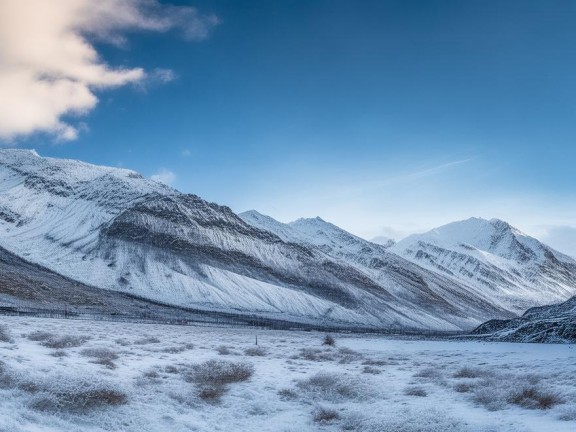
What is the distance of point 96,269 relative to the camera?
162750 mm

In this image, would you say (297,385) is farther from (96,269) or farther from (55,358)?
(96,269)

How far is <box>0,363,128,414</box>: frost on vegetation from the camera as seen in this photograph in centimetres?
1260

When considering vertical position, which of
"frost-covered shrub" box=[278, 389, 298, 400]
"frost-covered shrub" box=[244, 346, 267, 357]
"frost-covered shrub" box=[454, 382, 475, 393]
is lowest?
"frost-covered shrub" box=[244, 346, 267, 357]

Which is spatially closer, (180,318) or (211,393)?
(211,393)

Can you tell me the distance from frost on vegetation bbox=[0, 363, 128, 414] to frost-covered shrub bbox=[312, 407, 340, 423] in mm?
6001

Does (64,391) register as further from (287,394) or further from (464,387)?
(464,387)

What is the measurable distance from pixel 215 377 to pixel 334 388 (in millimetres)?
5061

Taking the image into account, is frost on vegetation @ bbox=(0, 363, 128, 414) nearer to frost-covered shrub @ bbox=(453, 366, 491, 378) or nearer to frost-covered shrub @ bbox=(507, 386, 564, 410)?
frost-covered shrub @ bbox=(507, 386, 564, 410)

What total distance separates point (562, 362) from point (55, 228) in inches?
8025

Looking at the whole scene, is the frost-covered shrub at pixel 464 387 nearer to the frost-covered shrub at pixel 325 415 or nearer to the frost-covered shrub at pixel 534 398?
the frost-covered shrub at pixel 534 398

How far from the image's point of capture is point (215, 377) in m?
19.0

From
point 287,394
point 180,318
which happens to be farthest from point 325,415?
point 180,318

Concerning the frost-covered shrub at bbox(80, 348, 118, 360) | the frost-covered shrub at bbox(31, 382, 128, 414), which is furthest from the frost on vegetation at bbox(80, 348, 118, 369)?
the frost-covered shrub at bbox(31, 382, 128, 414)

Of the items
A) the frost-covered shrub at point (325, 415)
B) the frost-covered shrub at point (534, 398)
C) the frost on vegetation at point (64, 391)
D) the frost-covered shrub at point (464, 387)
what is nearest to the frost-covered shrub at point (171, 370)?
the frost on vegetation at point (64, 391)
